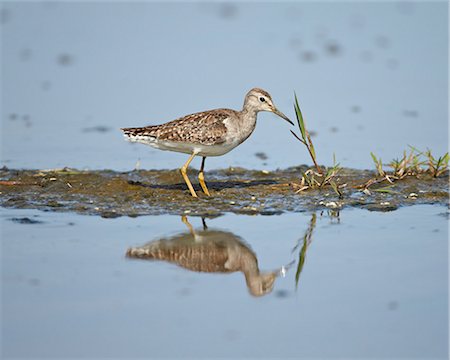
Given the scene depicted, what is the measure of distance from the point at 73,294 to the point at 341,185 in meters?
4.82

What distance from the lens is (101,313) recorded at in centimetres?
733

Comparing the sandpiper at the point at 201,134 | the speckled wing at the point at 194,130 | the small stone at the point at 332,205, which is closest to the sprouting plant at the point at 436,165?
the small stone at the point at 332,205

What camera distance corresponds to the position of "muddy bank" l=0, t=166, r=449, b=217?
35.2 feet

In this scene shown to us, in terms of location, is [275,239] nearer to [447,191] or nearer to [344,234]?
[344,234]

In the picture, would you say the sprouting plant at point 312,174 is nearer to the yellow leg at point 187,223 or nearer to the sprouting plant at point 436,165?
the sprouting plant at point 436,165

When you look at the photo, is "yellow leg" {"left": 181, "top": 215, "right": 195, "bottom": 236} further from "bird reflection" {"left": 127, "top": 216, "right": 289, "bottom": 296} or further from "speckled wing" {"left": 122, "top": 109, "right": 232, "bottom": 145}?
"speckled wing" {"left": 122, "top": 109, "right": 232, "bottom": 145}

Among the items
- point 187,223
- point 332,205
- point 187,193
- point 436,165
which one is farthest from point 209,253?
point 436,165

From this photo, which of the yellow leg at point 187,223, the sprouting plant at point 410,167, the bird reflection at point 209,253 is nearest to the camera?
the bird reflection at point 209,253

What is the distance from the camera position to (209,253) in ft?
29.8

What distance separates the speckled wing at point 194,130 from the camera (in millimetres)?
11383

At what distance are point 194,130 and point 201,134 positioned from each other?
128mm

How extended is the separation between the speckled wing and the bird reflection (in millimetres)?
1938

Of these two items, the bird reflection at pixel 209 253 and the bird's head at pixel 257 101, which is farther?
the bird's head at pixel 257 101

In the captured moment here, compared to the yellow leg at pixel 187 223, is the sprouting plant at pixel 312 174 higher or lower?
higher
